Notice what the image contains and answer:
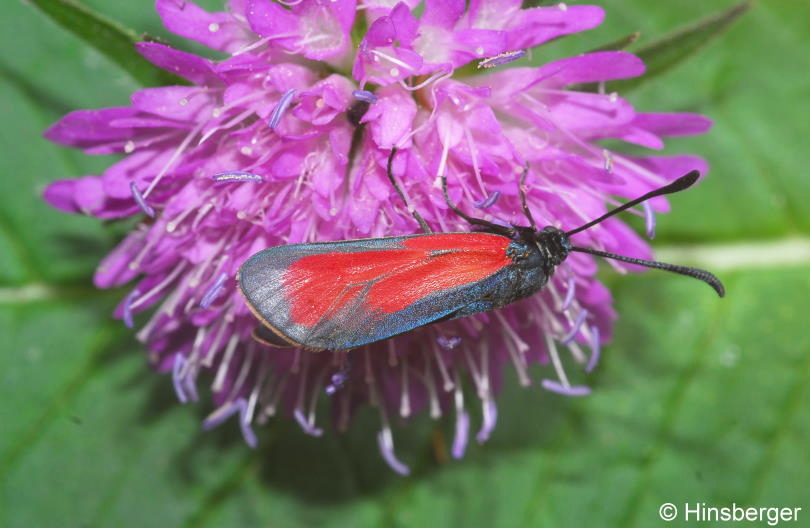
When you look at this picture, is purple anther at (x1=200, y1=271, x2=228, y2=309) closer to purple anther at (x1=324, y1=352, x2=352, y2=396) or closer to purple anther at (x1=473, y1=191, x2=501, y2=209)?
purple anther at (x1=324, y1=352, x2=352, y2=396)

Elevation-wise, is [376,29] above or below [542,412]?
above

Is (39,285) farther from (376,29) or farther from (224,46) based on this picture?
(376,29)

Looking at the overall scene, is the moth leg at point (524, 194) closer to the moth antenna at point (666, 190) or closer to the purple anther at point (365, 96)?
the moth antenna at point (666, 190)

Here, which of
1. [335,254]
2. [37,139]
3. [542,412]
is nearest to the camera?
[335,254]

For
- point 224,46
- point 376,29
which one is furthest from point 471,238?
point 224,46

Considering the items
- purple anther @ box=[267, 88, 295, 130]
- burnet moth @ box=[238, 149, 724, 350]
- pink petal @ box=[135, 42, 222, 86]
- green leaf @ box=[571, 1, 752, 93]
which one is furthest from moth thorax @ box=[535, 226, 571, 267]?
pink petal @ box=[135, 42, 222, 86]
